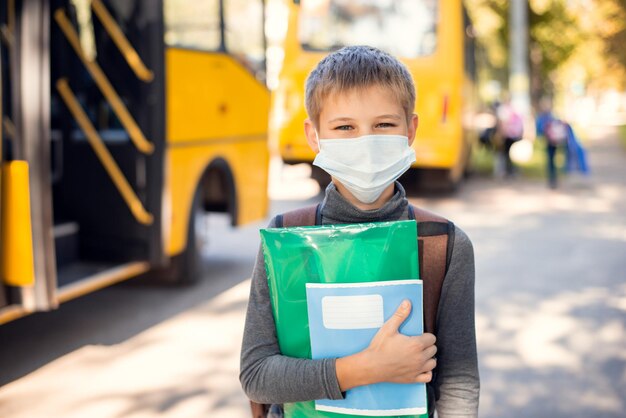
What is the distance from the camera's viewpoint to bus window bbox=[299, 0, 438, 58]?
13.3 m

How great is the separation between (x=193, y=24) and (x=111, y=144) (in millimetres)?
1340

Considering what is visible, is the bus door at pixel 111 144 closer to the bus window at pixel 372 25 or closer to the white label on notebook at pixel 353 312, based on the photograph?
the white label on notebook at pixel 353 312

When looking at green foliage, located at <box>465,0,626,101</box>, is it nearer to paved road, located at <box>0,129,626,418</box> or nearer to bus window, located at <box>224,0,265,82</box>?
bus window, located at <box>224,0,265,82</box>

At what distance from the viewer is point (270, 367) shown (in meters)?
1.82

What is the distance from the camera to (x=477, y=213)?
12.8 m

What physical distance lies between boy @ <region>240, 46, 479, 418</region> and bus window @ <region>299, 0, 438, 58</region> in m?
11.5

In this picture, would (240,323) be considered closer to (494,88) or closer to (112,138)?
(112,138)

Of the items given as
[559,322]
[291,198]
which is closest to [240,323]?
[559,322]

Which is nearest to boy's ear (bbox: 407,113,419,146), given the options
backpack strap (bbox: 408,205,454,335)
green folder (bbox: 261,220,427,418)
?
backpack strap (bbox: 408,205,454,335)

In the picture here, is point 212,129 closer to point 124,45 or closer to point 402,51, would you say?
point 124,45

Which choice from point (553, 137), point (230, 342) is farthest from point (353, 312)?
point (553, 137)

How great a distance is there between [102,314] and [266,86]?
10.8 ft

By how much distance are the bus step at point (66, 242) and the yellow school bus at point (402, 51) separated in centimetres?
662

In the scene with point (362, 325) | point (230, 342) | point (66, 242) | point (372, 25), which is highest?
point (372, 25)
